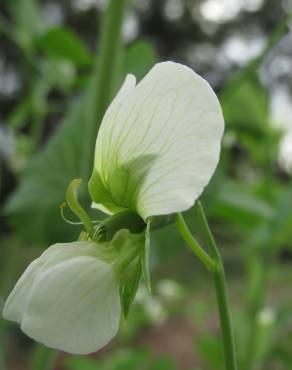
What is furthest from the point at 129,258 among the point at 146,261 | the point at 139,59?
the point at 139,59

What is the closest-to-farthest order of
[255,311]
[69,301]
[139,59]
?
[69,301] → [139,59] → [255,311]

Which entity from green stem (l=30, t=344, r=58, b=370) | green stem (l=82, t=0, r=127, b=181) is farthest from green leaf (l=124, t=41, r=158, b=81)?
green stem (l=30, t=344, r=58, b=370)

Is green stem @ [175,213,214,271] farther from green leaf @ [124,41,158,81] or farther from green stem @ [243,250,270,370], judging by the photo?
green stem @ [243,250,270,370]

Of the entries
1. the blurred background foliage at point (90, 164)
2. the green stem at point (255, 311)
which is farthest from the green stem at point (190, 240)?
the green stem at point (255, 311)

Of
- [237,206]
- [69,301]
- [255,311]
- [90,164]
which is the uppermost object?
[69,301]

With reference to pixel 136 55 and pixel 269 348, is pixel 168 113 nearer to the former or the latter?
pixel 136 55

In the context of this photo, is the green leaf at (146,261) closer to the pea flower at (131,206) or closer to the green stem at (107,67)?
the pea flower at (131,206)

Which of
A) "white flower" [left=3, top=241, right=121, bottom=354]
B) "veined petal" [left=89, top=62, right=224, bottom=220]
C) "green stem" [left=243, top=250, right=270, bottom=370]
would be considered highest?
"veined petal" [left=89, top=62, right=224, bottom=220]

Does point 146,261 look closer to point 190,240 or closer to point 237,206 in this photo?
point 190,240
